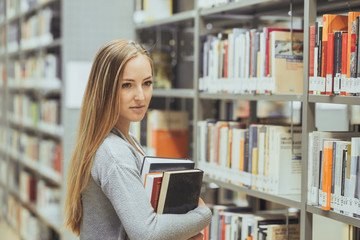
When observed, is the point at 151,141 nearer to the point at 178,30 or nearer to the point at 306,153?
the point at 178,30

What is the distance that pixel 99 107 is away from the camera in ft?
5.69

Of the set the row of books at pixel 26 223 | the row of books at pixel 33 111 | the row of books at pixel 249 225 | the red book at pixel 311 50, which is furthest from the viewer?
the row of books at pixel 26 223

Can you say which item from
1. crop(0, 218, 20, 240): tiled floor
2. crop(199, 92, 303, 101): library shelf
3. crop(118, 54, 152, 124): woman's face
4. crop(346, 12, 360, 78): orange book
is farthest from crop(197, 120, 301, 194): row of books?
crop(0, 218, 20, 240): tiled floor

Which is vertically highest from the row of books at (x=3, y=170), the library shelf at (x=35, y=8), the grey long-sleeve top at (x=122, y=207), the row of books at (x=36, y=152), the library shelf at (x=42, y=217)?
the library shelf at (x=35, y=8)

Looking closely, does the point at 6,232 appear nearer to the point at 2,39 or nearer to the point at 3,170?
the point at 3,170

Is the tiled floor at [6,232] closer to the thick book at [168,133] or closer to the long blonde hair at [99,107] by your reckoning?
the thick book at [168,133]

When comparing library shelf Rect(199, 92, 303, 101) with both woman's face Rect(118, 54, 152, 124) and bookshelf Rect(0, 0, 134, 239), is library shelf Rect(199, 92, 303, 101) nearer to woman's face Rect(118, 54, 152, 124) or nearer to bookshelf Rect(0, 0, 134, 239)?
woman's face Rect(118, 54, 152, 124)

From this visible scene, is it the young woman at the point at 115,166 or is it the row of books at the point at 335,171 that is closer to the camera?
the young woman at the point at 115,166

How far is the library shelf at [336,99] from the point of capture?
1.83 meters

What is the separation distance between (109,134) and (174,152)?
6.14 feet

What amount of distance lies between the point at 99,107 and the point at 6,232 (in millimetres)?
5190

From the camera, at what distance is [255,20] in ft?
9.95

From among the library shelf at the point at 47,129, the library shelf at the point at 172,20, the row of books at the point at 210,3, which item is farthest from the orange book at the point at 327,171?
the library shelf at the point at 47,129

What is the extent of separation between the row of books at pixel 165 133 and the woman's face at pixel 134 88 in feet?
5.57
